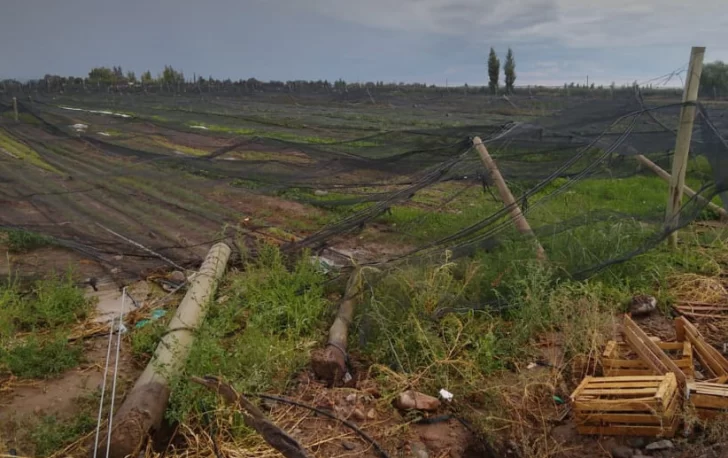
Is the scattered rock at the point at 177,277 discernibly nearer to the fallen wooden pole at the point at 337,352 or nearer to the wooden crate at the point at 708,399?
the fallen wooden pole at the point at 337,352

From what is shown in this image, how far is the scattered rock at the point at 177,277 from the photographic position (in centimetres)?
463

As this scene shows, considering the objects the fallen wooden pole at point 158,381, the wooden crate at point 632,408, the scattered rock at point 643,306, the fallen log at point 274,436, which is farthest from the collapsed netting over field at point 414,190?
the fallen log at point 274,436

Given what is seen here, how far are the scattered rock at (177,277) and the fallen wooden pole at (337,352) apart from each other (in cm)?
151

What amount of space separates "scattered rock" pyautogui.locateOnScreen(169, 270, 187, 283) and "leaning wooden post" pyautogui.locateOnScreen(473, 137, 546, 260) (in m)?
2.59

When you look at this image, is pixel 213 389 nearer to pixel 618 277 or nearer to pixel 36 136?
pixel 618 277

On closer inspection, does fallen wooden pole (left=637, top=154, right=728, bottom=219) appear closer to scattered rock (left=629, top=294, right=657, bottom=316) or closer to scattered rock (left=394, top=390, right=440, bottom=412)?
scattered rock (left=629, top=294, right=657, bottom=316)

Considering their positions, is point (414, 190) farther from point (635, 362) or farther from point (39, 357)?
point (39, 357)

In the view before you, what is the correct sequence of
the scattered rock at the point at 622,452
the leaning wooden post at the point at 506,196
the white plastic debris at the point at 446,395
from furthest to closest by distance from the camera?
the leaning wooden post at the point at 506,196, the white plastic debris at the point at 446,395, the scattered rock at the point at 622,452

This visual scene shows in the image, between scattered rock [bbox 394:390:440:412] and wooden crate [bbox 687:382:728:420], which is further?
scattered rock [bbox 394:390:440:412]

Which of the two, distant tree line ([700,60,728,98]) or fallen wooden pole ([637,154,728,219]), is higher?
distant tree line ([700,60,728,98])

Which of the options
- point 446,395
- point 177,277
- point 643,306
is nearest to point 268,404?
point 446,395

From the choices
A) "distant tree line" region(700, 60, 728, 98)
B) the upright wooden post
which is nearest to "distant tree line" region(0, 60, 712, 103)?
"distant tree line" region(700, 60, 728, 98)

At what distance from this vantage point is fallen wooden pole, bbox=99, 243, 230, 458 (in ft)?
8.43

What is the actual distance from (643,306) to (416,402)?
2.00m
